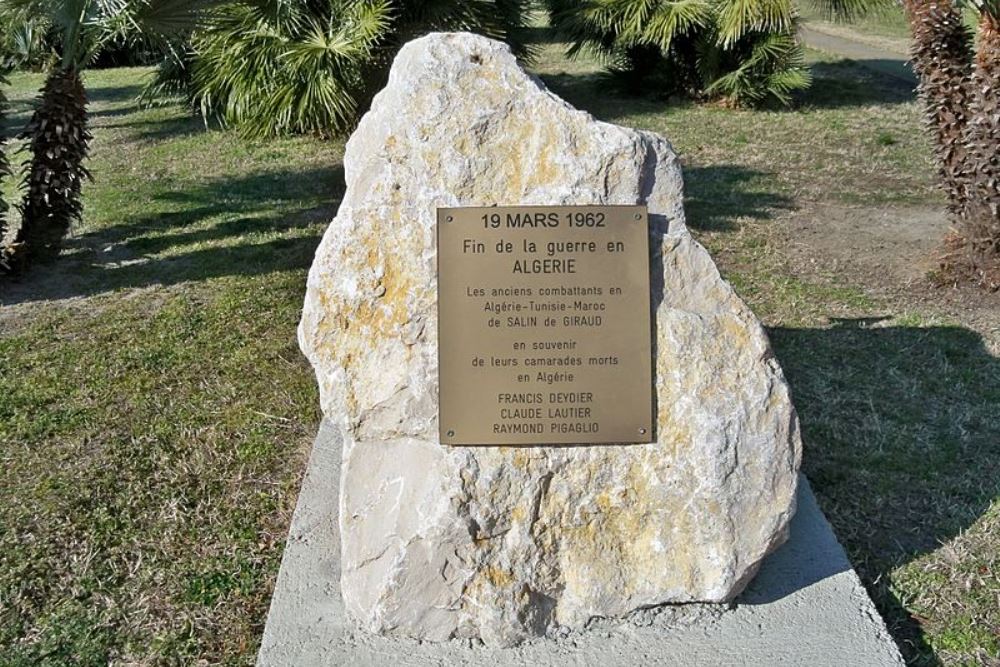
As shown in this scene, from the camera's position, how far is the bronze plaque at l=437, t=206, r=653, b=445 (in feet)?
9.43

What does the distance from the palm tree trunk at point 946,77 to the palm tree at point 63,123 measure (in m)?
4.58

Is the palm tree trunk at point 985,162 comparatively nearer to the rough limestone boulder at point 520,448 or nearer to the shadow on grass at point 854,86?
the rough limestone boulder at point 520,448

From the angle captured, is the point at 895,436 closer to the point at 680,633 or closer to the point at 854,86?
the point at 680,633

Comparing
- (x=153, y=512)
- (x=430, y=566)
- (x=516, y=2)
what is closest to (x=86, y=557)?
(x=153, y=512)

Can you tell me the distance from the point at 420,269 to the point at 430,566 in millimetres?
831

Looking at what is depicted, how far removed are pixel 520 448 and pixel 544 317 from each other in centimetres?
38

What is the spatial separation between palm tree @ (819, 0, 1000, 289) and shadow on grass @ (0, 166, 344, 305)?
4.07 meters

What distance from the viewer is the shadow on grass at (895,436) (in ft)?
11.9

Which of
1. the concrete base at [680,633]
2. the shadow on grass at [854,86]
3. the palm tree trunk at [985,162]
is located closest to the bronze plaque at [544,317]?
the concrete base at [680,633]

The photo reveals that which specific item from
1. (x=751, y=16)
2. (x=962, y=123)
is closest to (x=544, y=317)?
(x=962, y=123)

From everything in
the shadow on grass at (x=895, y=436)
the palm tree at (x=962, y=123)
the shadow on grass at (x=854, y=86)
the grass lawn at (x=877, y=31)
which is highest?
the palm tree at (x=962, y=123)

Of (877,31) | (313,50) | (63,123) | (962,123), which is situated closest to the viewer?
(962,123)

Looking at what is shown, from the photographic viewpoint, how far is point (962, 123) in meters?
6.01

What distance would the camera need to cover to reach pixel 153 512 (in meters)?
3.83
